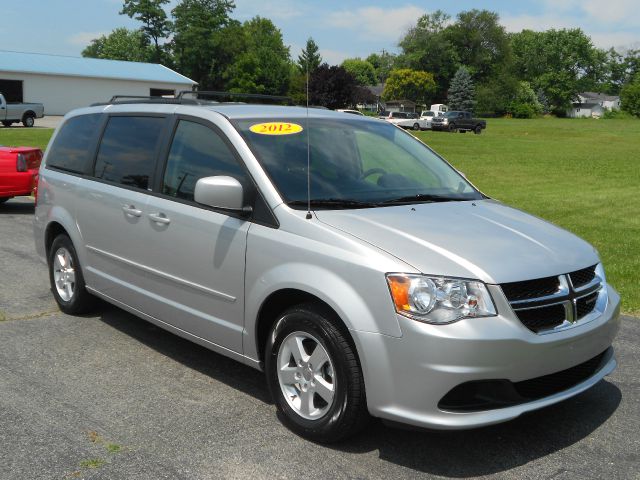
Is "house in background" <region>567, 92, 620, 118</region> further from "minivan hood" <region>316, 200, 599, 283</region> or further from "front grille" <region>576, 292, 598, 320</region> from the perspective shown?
"front grille" <region>576, 292, 598, 320</region>

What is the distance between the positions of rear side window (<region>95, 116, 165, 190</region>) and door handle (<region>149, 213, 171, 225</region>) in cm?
30

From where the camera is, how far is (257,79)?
289ft

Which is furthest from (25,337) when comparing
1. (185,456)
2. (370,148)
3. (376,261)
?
(376,261)

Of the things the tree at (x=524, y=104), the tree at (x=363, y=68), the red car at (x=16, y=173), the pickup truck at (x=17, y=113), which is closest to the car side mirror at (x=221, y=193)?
the red car at (x=16, y=173)

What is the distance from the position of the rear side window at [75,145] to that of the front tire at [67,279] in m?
0.63

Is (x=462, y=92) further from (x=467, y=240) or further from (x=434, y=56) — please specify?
(x=467, y=240)

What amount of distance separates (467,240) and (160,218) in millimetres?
2058

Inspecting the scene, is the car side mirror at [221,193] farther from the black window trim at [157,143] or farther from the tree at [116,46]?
the tree at [116,46]

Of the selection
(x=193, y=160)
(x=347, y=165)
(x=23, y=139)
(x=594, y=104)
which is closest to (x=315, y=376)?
(x=347, y=165)

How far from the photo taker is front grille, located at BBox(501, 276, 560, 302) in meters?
3.49

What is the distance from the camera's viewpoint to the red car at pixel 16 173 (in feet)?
39.7

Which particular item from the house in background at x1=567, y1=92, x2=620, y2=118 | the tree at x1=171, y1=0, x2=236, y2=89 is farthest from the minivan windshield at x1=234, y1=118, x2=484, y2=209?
→ the house in background at x1=567, y1=92, x2=620, y2=118

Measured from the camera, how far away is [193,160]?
15.6ft

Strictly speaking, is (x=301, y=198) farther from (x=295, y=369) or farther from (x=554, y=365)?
(x=554, y=365)
